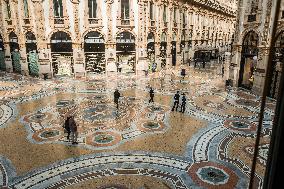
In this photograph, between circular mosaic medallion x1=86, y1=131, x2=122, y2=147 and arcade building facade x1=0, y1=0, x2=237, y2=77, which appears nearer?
circular mosaic medallion x1=86, y1=131, x2=122, y2=147

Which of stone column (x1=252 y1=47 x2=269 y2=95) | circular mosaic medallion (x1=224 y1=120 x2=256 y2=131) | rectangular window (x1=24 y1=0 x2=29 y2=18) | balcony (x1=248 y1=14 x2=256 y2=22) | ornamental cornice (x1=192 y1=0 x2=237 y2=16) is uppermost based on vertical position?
ornamental cornice (x1=192 y1=0 x2=237 y2=16)

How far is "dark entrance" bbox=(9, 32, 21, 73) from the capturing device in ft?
101

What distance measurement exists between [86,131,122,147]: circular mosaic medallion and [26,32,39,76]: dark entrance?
20.3 m

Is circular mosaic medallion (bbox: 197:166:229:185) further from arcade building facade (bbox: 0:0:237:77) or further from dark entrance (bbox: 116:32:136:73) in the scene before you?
dark entrance (bbox: 116:32:136:73)

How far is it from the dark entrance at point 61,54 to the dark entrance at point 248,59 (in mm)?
19394

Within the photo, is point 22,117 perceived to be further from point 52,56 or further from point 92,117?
point 52,56

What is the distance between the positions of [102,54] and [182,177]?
2308 cm

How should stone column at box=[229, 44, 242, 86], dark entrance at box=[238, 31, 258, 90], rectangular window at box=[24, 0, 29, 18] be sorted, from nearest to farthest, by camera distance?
1. dark entrance at box=[238, 31, 258, 90]
2. stone column at box=[229, 44, 242, 86]
3. rectangular window at box=[24, 0, 29, 18]

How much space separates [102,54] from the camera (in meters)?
29.9

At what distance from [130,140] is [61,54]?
2052cm

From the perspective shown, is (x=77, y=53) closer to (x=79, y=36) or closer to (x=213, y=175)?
(x=79, y=36)

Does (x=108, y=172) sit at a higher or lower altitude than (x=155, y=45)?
lower

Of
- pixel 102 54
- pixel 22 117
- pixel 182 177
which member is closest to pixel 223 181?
pixel 182 177

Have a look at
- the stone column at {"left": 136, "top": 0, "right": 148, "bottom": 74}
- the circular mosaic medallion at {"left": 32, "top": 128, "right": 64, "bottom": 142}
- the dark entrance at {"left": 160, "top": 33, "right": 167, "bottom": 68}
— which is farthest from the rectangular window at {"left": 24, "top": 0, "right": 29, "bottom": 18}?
the circular mosaic medallion at {"left": 32, "top": 128, "right": 64, "bottom": 142}
